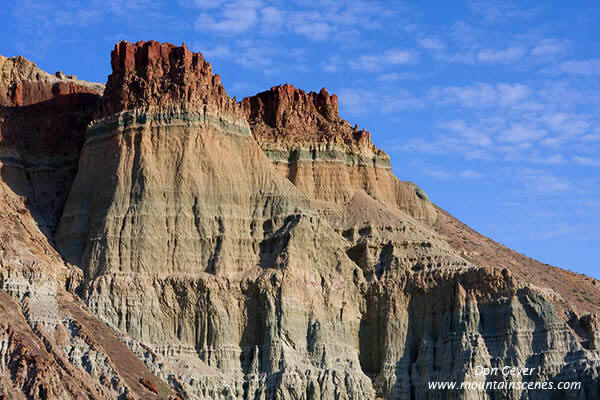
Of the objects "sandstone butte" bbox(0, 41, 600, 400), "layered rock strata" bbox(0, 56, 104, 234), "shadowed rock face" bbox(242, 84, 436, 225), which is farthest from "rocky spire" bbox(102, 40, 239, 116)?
"shadowed rock face" bbox(242, 84, 436, 225)

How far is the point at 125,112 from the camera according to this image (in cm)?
11288

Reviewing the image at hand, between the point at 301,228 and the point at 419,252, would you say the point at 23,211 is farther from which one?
the point at 419,252

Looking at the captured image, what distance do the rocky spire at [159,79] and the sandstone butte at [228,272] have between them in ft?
0.56

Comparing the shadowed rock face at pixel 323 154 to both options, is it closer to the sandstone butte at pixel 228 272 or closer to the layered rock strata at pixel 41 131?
the sandstone butte at pixel 228 272

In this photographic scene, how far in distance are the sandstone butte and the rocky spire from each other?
0.56 ft

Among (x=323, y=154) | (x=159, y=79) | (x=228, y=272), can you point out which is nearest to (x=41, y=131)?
(x=159, y=79)

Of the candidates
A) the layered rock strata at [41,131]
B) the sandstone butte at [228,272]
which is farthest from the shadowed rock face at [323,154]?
the layered rock strata at [41,131]

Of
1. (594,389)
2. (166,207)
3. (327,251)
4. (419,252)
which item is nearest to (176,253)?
(166,207)

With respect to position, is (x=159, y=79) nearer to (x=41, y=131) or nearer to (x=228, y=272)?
(x=41, y=131)

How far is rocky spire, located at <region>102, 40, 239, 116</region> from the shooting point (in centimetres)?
11262

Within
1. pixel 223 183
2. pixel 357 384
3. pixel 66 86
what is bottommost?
pixel 357 384

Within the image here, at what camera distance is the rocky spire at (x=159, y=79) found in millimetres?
112625

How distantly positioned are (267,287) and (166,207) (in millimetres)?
10047

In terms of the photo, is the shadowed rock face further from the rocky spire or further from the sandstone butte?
the rocky spire
